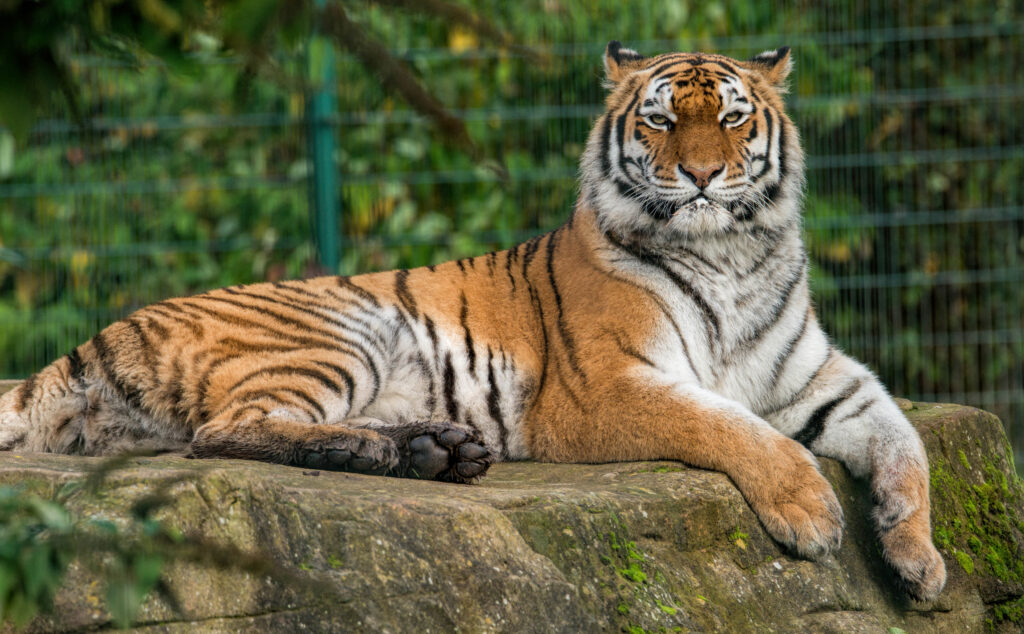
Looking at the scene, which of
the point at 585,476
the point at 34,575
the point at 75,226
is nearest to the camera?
the point at 34,575

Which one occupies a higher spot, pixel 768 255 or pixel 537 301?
pixel 768 255

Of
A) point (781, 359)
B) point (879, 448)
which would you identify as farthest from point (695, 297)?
point (879, 448)

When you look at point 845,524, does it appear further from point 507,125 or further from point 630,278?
point 507,125

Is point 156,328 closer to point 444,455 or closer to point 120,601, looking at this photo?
point 444,455

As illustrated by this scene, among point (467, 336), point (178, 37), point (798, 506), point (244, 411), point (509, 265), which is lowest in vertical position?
point (798, 506)

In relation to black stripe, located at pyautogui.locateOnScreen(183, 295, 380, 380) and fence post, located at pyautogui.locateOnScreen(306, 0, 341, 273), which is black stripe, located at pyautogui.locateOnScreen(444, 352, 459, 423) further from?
fence post, located at pyautogui.locateOnScreen(306, 0, 341, 273)

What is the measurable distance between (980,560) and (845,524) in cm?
62

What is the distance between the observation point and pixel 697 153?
3.58 m

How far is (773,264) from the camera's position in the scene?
12.3ft

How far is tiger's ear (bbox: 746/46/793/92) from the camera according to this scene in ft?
13.3

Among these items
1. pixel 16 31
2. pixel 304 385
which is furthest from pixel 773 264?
pixel 16 31

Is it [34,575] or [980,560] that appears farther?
[980,560]

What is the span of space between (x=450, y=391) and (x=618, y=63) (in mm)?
1405

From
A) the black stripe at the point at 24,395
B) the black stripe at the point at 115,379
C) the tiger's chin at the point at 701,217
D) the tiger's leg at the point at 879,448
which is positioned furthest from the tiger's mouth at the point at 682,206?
the black stripe at the point at 24,395
